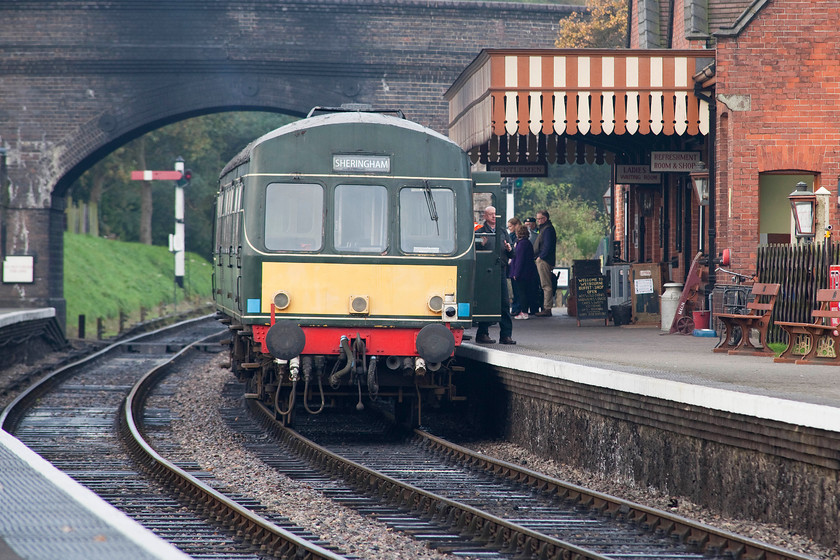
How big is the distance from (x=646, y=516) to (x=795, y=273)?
628cm

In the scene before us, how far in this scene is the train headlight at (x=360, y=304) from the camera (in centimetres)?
1219

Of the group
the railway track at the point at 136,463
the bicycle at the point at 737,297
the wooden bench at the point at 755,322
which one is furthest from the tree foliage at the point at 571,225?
the wooden bench at the point at 755,322

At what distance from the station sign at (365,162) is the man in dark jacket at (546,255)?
8448 mm

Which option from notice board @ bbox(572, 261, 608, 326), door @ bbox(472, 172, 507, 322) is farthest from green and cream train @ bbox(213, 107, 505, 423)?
notice board @ bbox(572, 261, 608, 326)

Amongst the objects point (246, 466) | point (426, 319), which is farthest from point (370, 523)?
point (426, 319)

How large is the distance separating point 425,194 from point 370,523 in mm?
4646

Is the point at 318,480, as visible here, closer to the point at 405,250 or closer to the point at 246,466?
the point at 246,466

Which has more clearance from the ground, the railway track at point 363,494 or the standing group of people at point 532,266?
the standing group of people at point 532,266

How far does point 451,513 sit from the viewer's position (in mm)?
8734

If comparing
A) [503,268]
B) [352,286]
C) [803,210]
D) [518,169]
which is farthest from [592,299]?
[352,286]

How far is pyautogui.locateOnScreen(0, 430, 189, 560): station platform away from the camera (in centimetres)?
521

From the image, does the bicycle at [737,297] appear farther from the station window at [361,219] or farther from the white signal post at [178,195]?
the white signal post at [178,195]

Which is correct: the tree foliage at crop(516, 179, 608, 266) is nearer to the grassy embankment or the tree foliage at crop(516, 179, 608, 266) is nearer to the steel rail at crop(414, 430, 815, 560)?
the grassy embankment

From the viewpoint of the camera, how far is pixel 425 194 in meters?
12.5
